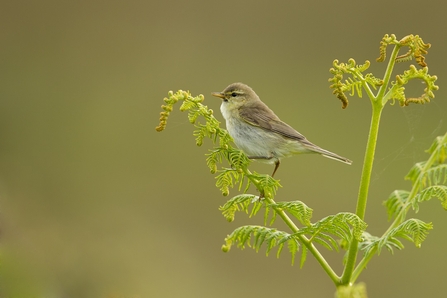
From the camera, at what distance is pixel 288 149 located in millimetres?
3891

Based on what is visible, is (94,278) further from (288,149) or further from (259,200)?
(288,149)

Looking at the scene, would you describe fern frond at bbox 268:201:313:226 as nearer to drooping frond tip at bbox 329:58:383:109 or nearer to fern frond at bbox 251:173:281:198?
fern frond at bbox 251:173:281:198

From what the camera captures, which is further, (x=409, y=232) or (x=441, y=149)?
(x=441, y=149)

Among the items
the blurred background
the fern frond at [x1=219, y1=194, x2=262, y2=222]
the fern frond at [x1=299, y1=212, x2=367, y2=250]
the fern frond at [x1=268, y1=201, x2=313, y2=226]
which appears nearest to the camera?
the fern frond at [x1=299, y1=212, x2=367, y2=250]

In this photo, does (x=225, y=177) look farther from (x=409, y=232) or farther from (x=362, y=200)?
(x=409, y=232)

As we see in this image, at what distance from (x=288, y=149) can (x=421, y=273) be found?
4.45m

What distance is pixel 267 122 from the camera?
4074 millimetres

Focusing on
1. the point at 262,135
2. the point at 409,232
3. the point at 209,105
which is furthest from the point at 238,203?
the point at 209,105

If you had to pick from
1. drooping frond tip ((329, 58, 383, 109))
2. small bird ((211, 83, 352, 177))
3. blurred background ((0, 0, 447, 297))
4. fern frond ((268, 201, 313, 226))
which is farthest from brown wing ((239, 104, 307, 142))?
blurred background ((0, 0, 447, 297))

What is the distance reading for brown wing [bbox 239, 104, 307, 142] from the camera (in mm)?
3936

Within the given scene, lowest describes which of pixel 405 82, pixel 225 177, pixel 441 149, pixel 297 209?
pixel 297 209

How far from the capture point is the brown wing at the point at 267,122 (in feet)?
12.9

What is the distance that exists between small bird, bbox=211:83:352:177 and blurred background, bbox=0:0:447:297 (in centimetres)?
221

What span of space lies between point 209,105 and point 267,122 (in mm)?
5822
